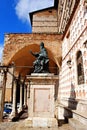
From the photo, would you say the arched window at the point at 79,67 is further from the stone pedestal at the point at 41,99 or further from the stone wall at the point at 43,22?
the stone wall at the point at 43,22

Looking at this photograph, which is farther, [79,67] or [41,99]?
[79,67]

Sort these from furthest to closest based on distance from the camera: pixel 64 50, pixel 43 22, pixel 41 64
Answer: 1. pixel 43 22
2. pixel 64 50
3. pixel 41 64

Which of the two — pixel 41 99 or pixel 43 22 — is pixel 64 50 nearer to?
pixel 41 99

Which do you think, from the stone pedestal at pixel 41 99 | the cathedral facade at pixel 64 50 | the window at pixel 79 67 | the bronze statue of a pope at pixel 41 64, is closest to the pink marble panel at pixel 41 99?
the stone pedestal at pixel 41 99

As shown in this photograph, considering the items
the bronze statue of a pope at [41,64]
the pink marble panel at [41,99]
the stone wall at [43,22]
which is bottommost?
the pink marble panel at [41,99]

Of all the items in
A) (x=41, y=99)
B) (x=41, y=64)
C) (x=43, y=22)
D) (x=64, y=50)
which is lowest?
(x=41, y=99)

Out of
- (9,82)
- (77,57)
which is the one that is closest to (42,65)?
(77,57)

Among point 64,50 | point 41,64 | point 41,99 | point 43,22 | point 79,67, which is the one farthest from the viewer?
point 43,22

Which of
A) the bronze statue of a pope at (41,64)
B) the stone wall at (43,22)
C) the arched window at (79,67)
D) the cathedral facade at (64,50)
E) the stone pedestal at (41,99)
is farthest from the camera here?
the stone wall at (43,22)

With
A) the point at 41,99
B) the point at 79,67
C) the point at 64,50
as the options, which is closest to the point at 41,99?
the point at 41,99

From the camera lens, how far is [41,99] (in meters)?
5.30

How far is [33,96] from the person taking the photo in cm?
530

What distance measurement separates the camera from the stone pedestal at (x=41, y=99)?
5.17 meters

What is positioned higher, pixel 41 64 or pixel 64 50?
pixel 64 50
